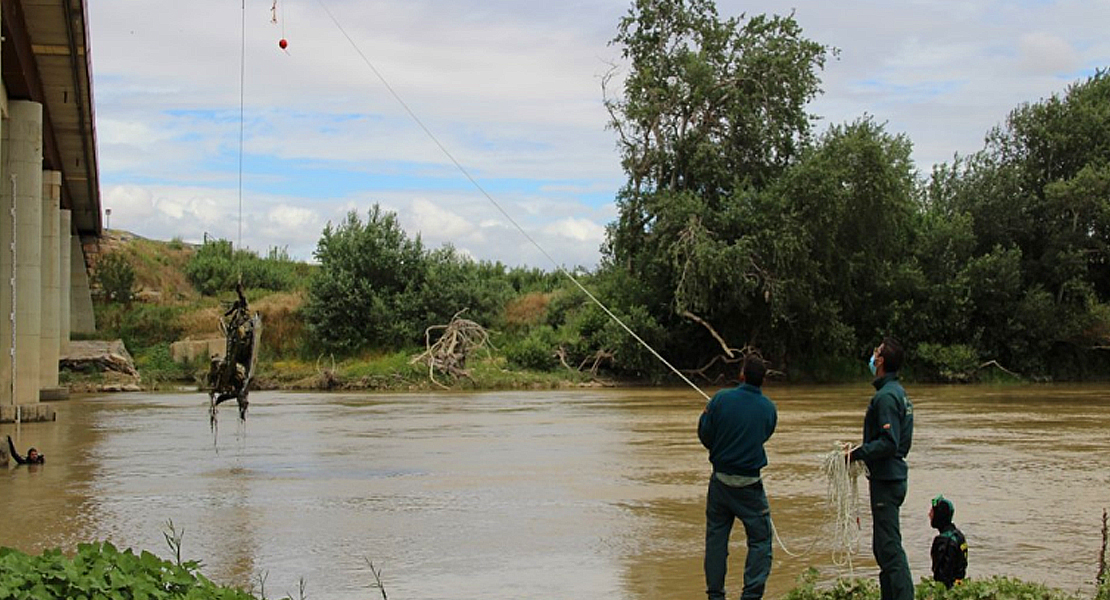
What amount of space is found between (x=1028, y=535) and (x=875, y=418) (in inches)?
186

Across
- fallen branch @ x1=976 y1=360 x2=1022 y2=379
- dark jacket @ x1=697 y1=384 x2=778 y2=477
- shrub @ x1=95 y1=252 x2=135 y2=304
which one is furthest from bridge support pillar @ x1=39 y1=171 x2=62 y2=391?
fallen branch @ x1=976 y1=360 x2=1022 y2=379

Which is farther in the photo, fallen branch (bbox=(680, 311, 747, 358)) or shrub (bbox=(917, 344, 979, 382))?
shrub (bbox=(917, 344, 979, 382))

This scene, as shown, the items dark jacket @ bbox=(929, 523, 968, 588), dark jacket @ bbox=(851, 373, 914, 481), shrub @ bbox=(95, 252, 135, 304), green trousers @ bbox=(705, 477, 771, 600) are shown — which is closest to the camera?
dark jacket @ bbox=(851, 373, 914, 481)

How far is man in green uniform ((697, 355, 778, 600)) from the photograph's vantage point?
8859 millimetres

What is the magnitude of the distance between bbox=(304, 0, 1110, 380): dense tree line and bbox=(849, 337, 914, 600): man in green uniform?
35945mm

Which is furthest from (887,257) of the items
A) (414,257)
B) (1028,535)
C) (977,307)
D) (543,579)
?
(543,579)

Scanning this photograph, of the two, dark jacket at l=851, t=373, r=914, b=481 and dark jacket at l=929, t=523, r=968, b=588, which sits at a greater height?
dark jacket at l=851, t=373, r=914, b=481

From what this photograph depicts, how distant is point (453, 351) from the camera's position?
4559cm

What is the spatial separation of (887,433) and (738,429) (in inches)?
42.0

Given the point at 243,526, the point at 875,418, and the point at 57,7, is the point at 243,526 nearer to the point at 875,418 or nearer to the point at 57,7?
the point at 875,418

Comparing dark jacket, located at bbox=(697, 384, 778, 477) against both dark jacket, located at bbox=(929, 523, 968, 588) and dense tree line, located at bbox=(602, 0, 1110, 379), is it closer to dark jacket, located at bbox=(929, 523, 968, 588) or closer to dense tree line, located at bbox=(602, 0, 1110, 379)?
dark jacket, located at bbox=(929, 523, 968, 588)

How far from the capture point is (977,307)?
5069 cm

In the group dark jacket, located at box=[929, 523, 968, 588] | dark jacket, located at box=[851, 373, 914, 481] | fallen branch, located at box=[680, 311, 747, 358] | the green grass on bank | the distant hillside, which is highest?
the distant hillside

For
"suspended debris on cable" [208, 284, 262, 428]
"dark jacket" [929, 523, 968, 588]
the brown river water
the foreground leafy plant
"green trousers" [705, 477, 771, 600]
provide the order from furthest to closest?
"suspended debris on cable" [208, 284, 262, 428] < the brown river water < "dark jacket" [929, 523, 968, 588] < "green trousers" [705, 477, 771, 600] < the foreground leafy plant
